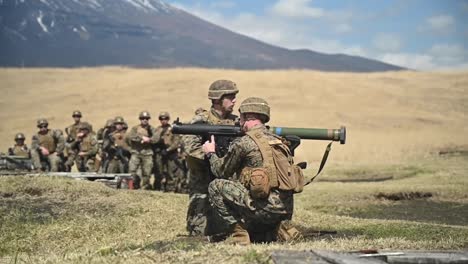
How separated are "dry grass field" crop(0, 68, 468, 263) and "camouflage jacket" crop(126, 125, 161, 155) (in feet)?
10.9

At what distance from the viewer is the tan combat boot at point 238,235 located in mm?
8680

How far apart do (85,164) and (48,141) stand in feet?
3.94

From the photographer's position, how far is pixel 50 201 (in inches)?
505

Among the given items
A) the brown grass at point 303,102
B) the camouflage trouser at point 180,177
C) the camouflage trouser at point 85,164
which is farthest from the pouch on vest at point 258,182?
the brown grass at point 303,102

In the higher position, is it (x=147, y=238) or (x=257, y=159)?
(x=257, y=159)

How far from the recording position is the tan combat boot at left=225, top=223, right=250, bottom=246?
8680mm

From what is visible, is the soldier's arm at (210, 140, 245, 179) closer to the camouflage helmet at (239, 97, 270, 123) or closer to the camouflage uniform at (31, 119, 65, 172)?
the camouflage helmet at (239, 97, 270, 123)

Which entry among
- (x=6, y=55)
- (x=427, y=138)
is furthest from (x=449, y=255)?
(x=6, y=55)

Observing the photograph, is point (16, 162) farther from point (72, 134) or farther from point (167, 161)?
point (167, 161)

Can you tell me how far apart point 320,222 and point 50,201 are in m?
4.25

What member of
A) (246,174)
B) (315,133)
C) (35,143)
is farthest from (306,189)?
(246,174)

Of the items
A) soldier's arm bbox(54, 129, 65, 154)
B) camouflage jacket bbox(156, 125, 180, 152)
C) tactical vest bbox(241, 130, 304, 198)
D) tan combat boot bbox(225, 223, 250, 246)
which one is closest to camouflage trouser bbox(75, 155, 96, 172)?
soldier's arm bbox(54, 129, 65, 154)

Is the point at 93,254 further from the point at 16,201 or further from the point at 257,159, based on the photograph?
the point at 16,201

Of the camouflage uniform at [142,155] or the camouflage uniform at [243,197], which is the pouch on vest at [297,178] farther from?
the camouflage uniform at [142,155]
